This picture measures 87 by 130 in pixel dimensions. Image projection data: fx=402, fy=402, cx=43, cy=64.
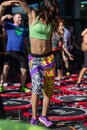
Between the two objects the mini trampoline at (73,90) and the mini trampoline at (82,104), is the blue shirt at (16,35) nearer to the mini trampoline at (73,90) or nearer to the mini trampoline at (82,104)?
the mini trampoline at (73,90)

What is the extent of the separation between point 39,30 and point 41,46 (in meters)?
0.22

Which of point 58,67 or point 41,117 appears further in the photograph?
point 58,67

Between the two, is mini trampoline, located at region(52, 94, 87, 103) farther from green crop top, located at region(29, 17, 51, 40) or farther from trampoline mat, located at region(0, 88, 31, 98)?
green crop top, located at region(29, 17, 51, 40)

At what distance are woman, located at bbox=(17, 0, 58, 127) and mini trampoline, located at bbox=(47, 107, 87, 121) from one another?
0.44 metres

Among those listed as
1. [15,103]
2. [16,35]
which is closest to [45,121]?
[15,103]

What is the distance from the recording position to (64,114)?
20.0ft

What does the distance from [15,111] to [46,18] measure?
1970mm

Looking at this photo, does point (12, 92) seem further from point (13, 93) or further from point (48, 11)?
point (48, 11)

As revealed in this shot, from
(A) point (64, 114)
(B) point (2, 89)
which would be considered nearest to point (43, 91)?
(A) point (64, 114)

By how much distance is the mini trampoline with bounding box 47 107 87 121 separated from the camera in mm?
5801

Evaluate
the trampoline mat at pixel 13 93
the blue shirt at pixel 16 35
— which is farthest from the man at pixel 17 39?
the trampoline mat at pixel 13 93

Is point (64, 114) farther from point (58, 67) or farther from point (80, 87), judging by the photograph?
point (58, 67)

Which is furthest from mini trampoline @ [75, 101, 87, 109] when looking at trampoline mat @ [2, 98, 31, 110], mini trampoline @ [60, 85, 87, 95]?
mini trampoline @ [60, 85, 87, 95]

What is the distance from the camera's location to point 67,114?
6105mm
